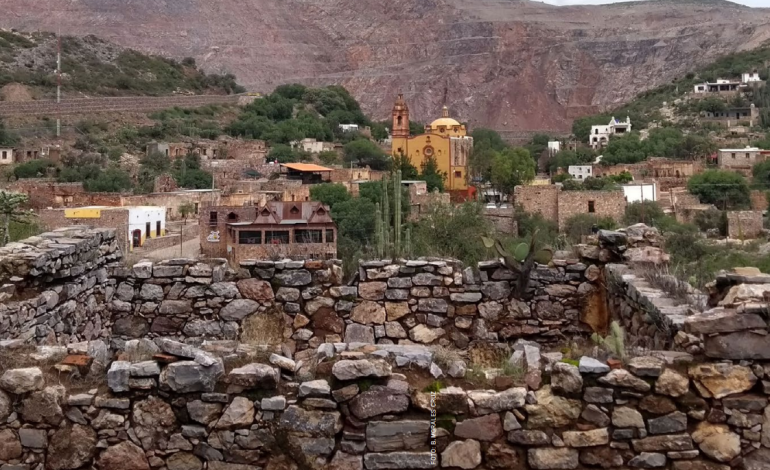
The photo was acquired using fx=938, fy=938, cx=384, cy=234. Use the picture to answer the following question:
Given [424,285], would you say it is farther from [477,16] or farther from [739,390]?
[477,16]

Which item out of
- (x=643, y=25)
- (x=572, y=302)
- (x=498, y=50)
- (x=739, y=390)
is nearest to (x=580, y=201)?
(x=572, y=302)

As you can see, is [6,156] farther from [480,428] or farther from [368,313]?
[480,428]

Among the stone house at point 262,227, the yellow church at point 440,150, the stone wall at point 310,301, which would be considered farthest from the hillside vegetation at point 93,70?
the stone wall at point 310,301

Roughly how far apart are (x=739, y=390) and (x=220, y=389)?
259cm

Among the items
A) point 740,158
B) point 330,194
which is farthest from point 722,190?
point 330,194

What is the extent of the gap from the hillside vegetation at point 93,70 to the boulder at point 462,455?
6659 cm

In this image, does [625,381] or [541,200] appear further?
[541,200]

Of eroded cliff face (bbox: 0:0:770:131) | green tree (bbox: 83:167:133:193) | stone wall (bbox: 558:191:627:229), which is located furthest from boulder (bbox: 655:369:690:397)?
eroded cliff face (bbox: 0:0:770:131)

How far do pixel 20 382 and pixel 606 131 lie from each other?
245 feet

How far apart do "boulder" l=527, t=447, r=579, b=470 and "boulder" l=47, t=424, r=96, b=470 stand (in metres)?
2.19


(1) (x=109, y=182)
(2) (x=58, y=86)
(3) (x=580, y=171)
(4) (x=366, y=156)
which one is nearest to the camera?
(1) (x=109, y=182)

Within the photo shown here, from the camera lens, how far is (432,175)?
5491cm

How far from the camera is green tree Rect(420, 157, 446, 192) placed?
171ft

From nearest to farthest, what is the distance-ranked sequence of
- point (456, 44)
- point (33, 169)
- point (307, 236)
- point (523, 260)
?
point (523, 260), point (307, 236), point (33, 169), point (456, 44)
